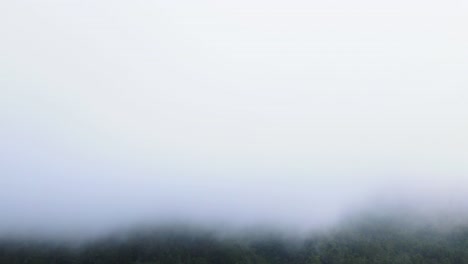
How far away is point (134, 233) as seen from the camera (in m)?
52.9

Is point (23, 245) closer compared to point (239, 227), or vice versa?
point (23, 245)

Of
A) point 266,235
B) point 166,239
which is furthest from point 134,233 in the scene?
point 266,235

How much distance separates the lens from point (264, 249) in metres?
50.0

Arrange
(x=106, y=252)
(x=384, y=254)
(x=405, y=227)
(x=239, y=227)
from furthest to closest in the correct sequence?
1. (x=239, y=227)
2. (x=405, y=227)
3. (x=106, y=252)
4. (x=384, y=254)

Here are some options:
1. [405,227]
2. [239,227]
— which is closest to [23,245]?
[239,227]

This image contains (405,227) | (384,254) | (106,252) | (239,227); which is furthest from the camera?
(239,227)

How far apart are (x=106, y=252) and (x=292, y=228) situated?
20.3 m

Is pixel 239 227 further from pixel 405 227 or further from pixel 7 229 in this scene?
pixel 7 229

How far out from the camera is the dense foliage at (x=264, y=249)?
45875mm

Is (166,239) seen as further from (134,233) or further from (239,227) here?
(239,227)

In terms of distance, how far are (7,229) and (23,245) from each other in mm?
6993

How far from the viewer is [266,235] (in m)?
52.5

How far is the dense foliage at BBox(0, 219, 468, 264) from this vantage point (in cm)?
4588

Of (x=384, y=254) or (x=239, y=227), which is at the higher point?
(x=239, y=227)
